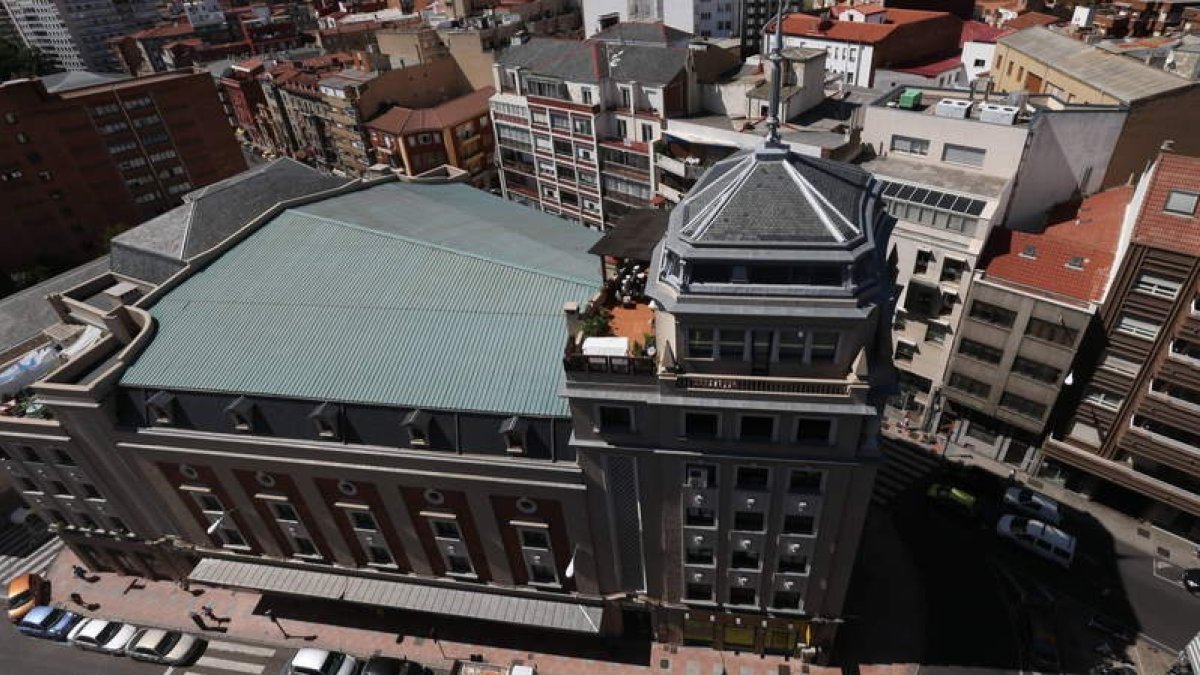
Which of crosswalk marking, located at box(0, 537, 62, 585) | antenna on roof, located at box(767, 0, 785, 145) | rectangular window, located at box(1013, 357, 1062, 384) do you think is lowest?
crosswalk marking, located at box(0, 537, 62, 585)

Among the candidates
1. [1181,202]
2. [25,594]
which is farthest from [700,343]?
[25,594]

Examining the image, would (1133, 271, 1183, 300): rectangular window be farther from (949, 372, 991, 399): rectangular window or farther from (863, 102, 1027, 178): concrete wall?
(949, 372, 991, 399): rectangular window

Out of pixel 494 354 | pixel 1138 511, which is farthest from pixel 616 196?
pixel 1138 511

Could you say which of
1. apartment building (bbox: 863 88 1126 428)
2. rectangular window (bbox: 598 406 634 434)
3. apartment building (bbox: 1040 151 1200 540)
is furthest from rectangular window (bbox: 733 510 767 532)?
apartment building (bbox: 1040 151 1200 540)

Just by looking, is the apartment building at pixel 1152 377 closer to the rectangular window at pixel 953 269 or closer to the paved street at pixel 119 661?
the rectangular window at pixel 953 269

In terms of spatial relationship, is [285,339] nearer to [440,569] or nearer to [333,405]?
[333,405]

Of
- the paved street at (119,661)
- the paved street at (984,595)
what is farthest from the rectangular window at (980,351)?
the paved street at (119,661)
